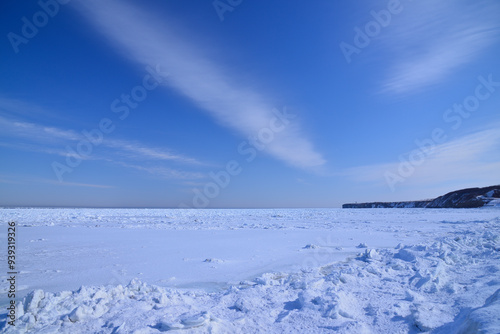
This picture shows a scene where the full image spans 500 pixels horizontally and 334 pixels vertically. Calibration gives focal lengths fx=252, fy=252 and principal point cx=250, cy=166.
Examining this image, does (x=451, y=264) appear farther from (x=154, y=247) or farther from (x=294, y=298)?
(x=154, y=247)

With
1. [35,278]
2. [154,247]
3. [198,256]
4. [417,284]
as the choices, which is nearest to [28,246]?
[154,247]

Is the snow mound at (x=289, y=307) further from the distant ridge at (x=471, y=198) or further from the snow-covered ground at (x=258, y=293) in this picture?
the distant ridge at (x=471, y=198)

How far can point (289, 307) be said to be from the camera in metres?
3.16

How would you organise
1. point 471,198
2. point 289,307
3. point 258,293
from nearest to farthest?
point 289,307 → point 258,293 → point 471,198

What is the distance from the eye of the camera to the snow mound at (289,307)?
2584 mm

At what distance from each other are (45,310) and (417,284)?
490cm

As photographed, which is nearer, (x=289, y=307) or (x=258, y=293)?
(x=289, y=307)

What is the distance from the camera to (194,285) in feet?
13.2

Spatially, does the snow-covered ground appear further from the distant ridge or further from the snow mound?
the distant ridge

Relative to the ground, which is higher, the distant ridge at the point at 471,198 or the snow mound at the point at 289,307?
the distant ridge at the point at 471,198

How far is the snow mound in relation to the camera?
2.58m

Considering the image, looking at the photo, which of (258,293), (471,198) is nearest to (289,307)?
(258,293)

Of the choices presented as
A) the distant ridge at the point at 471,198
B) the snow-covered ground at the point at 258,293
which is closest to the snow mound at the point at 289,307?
the snow-covered ground at the point at 258,293

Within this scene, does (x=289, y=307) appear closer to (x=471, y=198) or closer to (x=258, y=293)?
(x=258, y=293)
